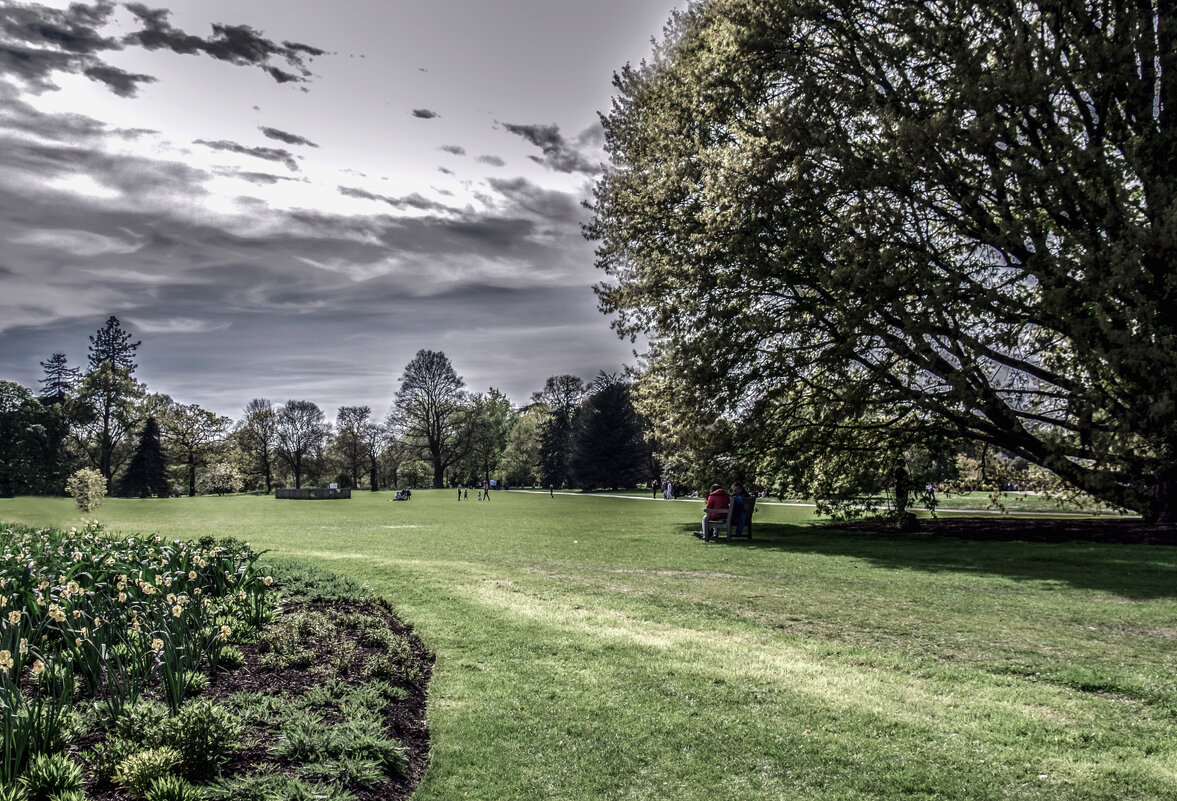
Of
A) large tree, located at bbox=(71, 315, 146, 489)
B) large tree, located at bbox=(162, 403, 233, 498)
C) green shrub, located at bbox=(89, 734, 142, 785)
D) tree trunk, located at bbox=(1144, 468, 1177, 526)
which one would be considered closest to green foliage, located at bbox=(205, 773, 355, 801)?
green shrub, located at bbox=(89, 734, 142, 785)

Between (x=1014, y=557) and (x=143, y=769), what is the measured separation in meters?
15.5

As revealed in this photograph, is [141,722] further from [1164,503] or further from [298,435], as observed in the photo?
[298,435]

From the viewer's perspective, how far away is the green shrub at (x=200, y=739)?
3.71 meters

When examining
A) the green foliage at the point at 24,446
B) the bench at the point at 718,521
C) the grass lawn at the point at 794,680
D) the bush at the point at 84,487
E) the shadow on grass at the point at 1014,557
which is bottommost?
the shadow on grass at the point at 1014,557

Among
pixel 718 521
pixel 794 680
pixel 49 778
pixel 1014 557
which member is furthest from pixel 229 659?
pixel 1014 557

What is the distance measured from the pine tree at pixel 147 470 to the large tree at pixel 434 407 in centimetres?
2515

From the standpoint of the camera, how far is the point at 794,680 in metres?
5.96

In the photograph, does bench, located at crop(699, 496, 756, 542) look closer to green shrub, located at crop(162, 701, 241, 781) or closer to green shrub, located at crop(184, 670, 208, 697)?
green shrub, located at crop(184, 670, 208, 697)

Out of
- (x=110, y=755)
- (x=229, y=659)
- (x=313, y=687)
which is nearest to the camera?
(x=110, y=755)

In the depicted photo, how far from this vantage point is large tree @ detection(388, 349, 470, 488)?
8100 cm

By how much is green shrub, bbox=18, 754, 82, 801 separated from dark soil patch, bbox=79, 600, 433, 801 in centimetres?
10

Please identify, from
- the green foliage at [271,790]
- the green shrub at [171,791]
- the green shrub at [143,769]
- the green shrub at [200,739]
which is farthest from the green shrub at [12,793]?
the green foliage at [271,790]

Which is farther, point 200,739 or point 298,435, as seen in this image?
point 298,435

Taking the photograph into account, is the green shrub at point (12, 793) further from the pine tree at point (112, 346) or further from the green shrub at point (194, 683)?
the pine tree at point (112, 346)
